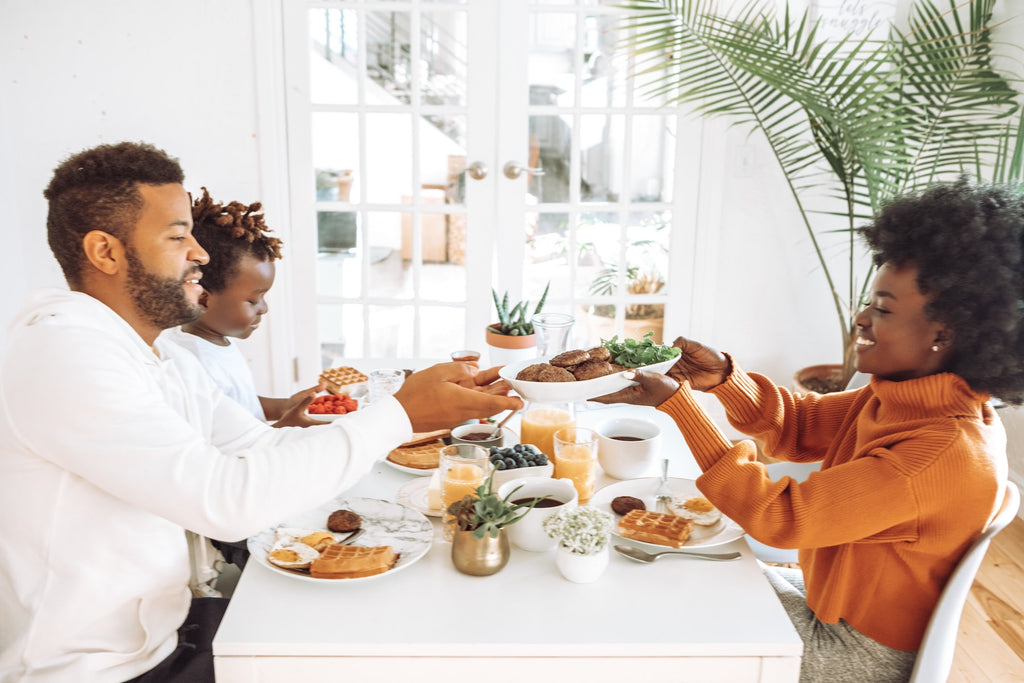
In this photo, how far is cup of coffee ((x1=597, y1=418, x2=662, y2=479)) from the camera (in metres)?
1.56

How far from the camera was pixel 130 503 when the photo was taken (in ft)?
3.96

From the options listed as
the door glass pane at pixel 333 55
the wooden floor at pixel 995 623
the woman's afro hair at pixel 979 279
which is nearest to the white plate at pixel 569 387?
the woman's afro hair at pixel 979 279

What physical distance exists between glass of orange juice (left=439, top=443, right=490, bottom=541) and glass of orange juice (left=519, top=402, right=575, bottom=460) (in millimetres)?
216

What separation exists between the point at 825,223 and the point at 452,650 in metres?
2.89

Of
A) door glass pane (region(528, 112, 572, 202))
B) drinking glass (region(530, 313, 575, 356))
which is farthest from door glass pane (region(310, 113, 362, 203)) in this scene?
drinking glass (region(530, 313, 575, 356))

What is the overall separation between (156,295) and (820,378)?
2.74 metres

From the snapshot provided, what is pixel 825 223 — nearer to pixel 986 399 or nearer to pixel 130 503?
pixel 986 399

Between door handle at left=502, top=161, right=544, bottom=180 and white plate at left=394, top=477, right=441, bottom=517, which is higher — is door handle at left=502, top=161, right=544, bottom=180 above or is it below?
above

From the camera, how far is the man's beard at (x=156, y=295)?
131 centimetres

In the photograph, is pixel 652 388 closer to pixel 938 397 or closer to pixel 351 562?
pixel 938 397

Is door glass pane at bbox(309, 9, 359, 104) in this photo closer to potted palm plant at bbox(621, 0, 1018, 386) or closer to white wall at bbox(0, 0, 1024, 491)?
white wall at bbox(0, 0, 1024, 491)

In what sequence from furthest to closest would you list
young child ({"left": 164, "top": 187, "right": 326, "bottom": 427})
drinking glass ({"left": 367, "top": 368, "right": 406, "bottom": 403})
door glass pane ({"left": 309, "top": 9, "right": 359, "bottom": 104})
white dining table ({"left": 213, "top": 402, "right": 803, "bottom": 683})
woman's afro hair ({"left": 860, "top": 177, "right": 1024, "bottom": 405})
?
door glass pane ({"left": 309, "top": 9, "right": 359, "bottom": 104}) → young child ({"left": 164, "top": 187, "right": 326, "bottom": 427}) → drinking glass ({"left": 367, "top": 368, "right": 406, "bottom": 403}) → woman's afro hair ({"left": 860, "top": 177, "right": 1024, "bottom": 405}) → white dining table ({"left": 213, "top": 402, "right": 803, "bottom": 683})

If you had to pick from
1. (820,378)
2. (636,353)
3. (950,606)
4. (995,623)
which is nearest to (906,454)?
(950,606)

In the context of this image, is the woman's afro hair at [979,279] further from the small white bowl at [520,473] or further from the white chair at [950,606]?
the small white bowl at [520,473]
